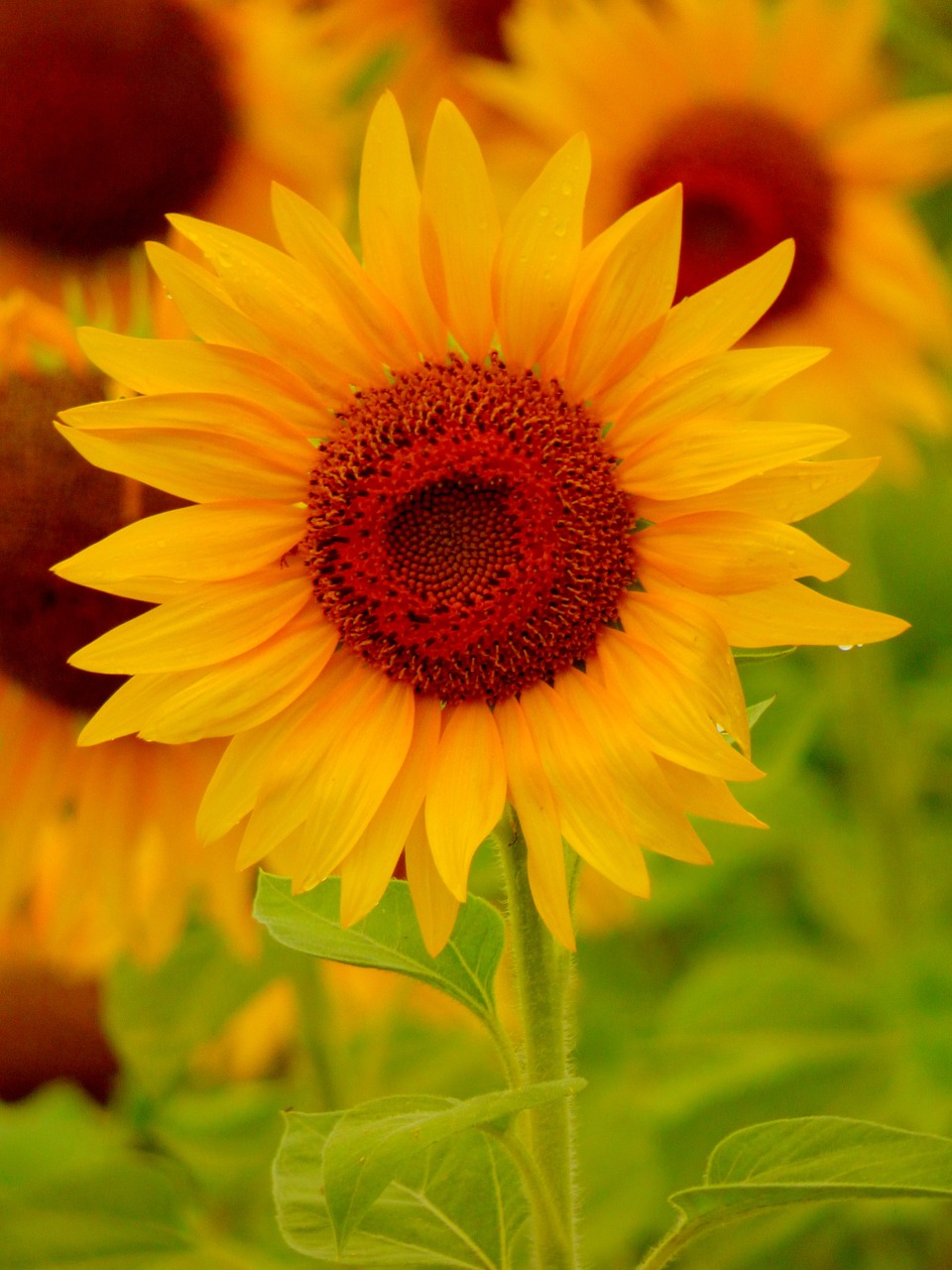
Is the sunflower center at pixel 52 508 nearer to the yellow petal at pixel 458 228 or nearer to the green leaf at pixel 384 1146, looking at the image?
the yellow petal at pixel 458 228

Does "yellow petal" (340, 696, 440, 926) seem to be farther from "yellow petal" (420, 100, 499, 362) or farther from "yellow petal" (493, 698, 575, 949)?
"yellow petal" (420, 100, 499, 362)

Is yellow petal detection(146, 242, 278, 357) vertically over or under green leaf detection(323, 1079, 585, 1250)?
over

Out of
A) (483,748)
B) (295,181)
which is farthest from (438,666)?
(295,181)

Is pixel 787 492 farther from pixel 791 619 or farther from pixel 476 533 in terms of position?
pixel 476 533

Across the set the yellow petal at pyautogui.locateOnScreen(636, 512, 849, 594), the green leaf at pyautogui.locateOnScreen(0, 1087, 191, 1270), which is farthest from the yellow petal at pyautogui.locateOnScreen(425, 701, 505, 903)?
the green leaf at pyautogui.locateOnScreen(0, 1087, 191, 1270)

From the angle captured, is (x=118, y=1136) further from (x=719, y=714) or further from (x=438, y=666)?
(x=719, y=714)

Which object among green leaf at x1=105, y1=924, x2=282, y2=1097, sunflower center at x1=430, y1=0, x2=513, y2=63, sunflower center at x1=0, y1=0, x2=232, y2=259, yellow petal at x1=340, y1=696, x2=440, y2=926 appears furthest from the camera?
sunflower center at x1=430, y1=0, x2=513, y2=63

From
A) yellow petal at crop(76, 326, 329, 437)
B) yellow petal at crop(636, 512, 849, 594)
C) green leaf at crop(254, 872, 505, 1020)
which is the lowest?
green leaf at crop(254, 872, 505, 1020)
